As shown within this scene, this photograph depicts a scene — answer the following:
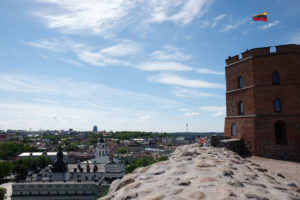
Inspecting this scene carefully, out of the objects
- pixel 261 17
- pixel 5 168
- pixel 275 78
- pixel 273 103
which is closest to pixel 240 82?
pixel 275 78

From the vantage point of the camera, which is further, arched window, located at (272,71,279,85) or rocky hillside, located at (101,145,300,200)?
arched window, located at (272,71,279,85)

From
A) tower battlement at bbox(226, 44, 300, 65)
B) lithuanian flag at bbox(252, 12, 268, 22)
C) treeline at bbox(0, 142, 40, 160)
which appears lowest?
treeline at bbox(0, 142, 40, 160)

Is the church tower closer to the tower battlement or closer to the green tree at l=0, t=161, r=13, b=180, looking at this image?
the green tree at l=0, t=161, r=13, b=180

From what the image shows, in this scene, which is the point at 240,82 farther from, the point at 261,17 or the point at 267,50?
the point at 261,17

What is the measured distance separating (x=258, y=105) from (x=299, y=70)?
290cm

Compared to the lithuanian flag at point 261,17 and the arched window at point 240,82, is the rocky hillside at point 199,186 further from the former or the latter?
the lithuanian flag at point 261,17

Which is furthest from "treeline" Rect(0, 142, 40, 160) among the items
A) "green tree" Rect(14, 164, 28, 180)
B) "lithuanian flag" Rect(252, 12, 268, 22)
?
"lithuanian flag" Rect(252, 12, 268, 22)

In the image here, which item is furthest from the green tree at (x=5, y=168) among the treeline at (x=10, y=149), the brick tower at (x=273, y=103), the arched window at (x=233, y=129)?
the brick tower at (x=273, y=103)

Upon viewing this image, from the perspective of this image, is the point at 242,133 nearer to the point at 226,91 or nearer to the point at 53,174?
the point at 226,91

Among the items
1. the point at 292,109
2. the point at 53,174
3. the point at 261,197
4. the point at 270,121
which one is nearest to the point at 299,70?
the point at 292,109

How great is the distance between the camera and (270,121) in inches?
508

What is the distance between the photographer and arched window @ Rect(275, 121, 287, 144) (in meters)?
13.1

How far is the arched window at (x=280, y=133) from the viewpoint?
13.1 m

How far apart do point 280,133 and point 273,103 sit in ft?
5.91
